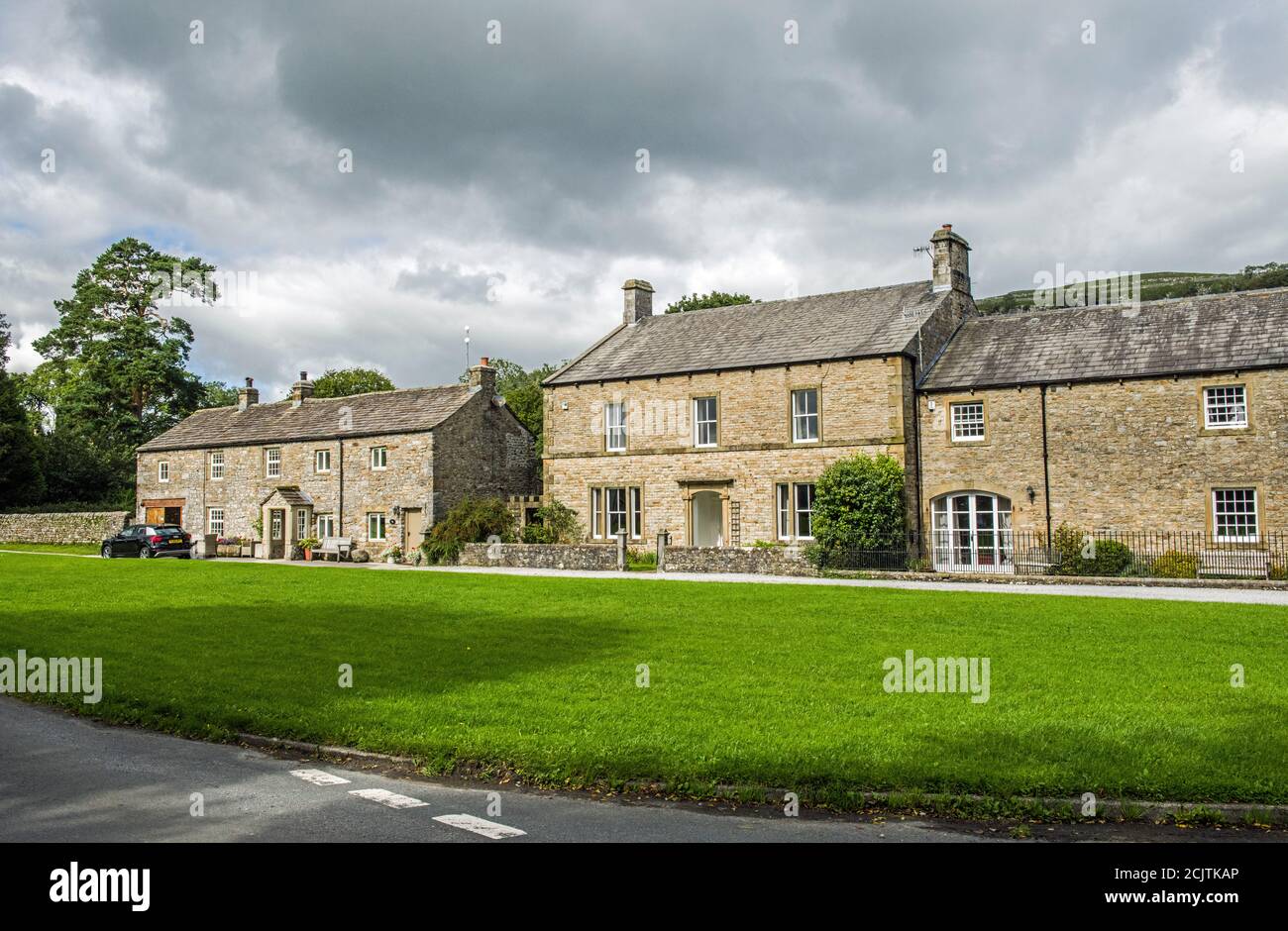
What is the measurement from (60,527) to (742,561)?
42.3 m

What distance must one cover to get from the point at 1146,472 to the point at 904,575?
884 cm

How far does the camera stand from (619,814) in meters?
6.71

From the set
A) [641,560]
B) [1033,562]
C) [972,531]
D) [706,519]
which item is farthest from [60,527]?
[1033,562]

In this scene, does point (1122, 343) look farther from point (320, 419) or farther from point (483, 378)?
point (320, 419)

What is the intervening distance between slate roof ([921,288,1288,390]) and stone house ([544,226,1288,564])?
0.22 feet

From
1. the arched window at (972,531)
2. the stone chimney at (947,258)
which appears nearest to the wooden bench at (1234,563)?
the arched window at (972,531)

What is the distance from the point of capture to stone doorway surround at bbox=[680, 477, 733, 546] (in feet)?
115

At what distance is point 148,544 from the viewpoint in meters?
41.2

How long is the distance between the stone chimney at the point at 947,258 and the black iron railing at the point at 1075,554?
9.38 m

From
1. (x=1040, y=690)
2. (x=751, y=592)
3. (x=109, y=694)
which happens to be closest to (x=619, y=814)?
(x=1040, y=690)

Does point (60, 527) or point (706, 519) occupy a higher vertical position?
point (60, 527)

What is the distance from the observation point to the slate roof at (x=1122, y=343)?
28562mm

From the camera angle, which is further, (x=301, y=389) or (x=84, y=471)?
(x=84, y=471)
